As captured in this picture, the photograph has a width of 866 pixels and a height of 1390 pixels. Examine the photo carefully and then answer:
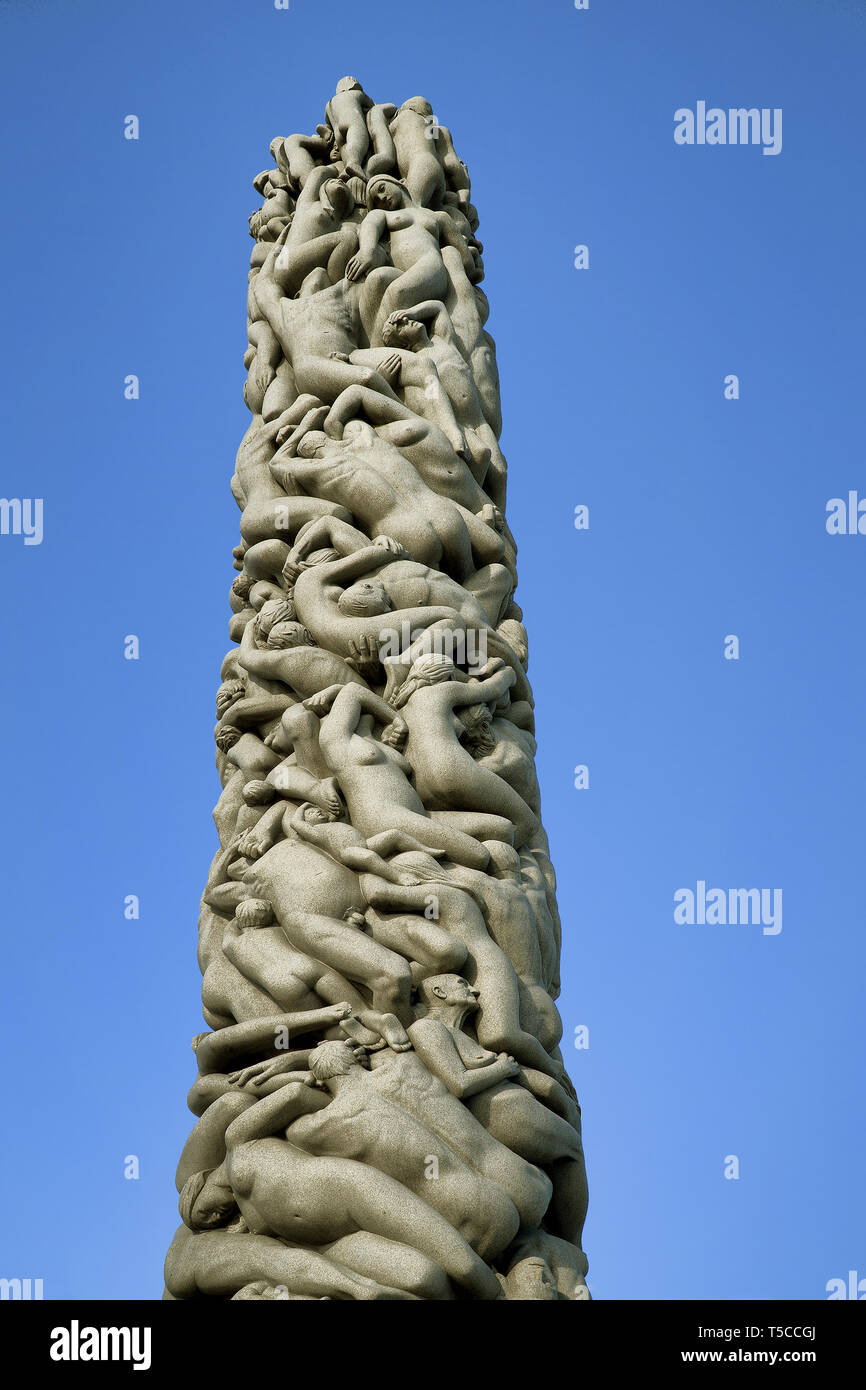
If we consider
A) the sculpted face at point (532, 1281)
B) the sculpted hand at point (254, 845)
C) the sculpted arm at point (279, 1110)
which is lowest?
the sculpted face at point (532, 1281)

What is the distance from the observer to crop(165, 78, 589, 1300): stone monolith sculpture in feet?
16.5

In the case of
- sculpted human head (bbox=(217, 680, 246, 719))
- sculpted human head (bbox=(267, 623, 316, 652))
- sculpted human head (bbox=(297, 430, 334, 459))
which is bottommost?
sculpted human head (bbox=(217, 680, 246, 719))

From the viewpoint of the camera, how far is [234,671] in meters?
7.31

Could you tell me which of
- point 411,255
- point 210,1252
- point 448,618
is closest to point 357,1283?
point 210,1252

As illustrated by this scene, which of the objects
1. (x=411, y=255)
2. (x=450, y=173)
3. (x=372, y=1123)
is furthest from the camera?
(x=450, y=173)

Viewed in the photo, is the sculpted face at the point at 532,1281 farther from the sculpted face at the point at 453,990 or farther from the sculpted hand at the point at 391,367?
the sculpted hand at the point at 391,367

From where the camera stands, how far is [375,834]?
233 inches

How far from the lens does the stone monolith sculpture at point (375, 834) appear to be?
16.5 feet

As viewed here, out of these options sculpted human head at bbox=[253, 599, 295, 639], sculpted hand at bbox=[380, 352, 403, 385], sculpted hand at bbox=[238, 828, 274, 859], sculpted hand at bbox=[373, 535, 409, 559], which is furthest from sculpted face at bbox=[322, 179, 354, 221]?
sculpted hand at bbox=[238, 828, 274, 859]

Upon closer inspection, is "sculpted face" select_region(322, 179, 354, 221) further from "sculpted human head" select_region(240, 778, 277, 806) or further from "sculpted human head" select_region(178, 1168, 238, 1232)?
"sculpted human head" select_region(178, 1168, 238, 1232)

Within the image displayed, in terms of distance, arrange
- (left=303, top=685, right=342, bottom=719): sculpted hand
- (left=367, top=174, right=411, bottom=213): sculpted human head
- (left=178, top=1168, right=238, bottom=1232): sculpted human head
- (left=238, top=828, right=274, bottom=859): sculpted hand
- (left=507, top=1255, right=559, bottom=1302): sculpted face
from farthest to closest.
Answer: (left=367, top=174, right=411, bottom=213): sculpted human head, (left=303, top=685, right=342, bottom=719): sculpted hand, (left=238, top=828, right=274, bottom=859): sculpted hand, (left=178, top=1168, right=238, bottom=1232): sculpted human head, (left=507, top=1255, right=559, bottom=1302): sculpted face

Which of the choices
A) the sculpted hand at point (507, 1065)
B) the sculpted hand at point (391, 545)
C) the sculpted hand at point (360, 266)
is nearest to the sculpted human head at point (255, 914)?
the sculpted hand at point (507, 1065)
